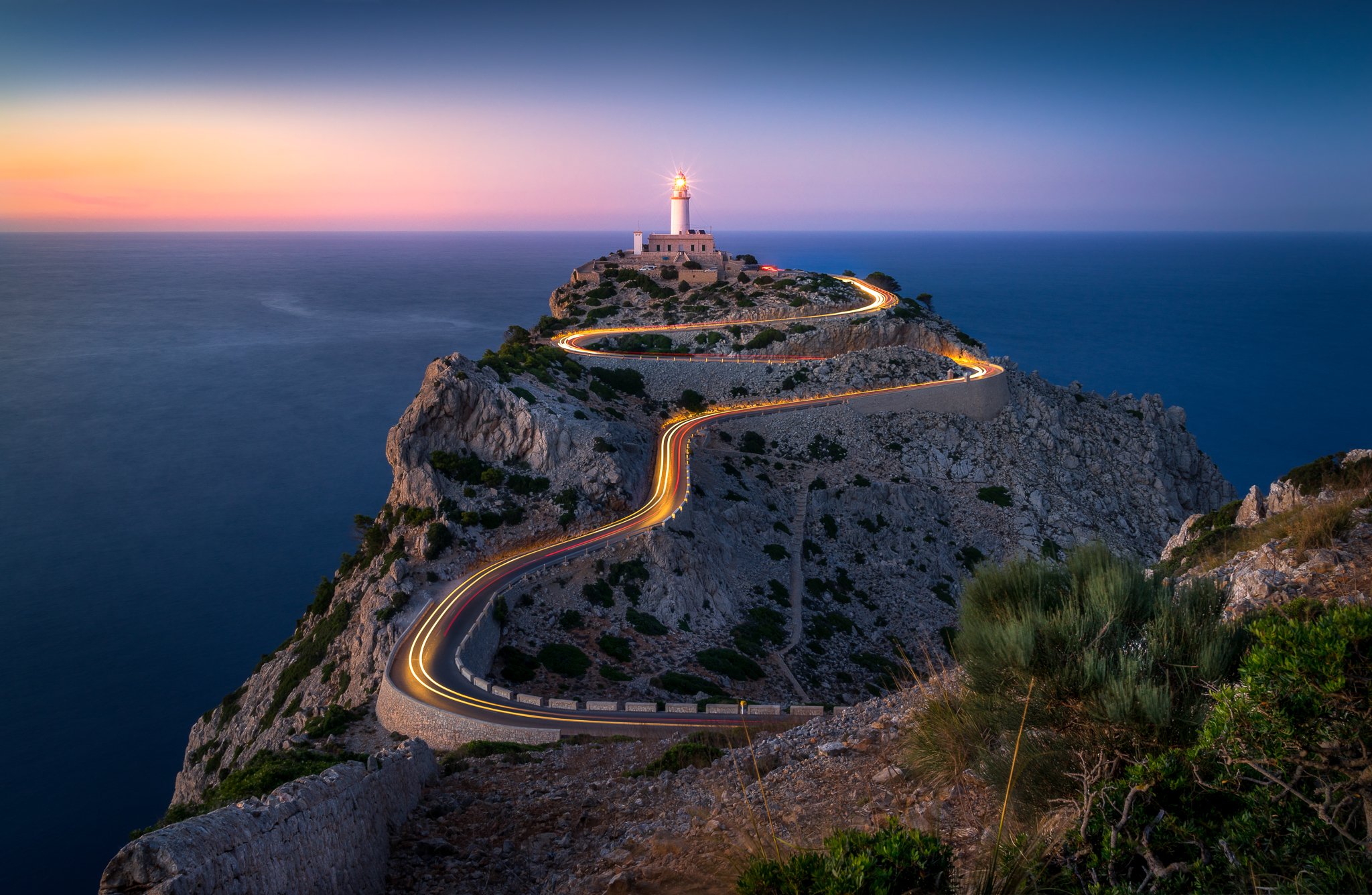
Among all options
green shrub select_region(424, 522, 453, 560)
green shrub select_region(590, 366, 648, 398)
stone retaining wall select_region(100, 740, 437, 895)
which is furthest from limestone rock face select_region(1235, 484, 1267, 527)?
green shrub select_region(590, 366, 648, 398)

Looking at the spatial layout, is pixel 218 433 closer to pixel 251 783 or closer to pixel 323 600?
pixel 323 600

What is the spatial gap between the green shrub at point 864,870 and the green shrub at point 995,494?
131ft

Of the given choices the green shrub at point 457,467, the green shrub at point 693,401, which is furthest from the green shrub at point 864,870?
the green shrub at point 693,401

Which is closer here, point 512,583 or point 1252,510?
point 1252,510

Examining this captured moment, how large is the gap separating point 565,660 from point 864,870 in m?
19.7

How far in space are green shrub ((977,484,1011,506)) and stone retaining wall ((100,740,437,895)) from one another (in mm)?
37650

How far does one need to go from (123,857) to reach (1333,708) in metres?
10.8

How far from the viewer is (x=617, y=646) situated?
25203 mm

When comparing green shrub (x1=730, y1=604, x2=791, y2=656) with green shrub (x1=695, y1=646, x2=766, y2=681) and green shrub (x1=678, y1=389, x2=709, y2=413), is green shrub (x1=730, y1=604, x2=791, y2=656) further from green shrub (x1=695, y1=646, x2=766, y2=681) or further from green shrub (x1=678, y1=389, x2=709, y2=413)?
green shrub (x1=678, y1=389, x2=709, y2=413)

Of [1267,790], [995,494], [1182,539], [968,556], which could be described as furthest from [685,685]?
[995,494]

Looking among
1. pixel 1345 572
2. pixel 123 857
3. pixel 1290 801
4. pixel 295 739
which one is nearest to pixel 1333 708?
pixel 1290 801

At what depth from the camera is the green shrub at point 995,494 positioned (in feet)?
141

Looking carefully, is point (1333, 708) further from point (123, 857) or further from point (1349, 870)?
point (123, 857)

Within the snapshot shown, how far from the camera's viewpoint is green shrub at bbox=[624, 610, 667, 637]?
1041 inches
